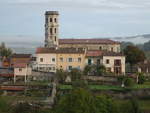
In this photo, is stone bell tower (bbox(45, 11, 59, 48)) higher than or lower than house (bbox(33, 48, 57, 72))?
higher

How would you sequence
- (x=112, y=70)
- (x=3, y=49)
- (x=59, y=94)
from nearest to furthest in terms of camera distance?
(x=59, y=94) → (x=112, y=70) → (x=3, y=49)

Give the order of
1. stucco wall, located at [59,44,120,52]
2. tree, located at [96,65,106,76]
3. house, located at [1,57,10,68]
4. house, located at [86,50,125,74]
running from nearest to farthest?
tree, located at [96,65,106,76] < house, located at [86,50,125,74] < house, located at [1,57,10,68] < stucco wall, located at [59,44,120,52]

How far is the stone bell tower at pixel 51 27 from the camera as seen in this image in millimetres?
50625

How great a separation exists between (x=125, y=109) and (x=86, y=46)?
1082 inches

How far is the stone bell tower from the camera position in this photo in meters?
50.6

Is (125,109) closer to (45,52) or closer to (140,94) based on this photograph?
(140,94)

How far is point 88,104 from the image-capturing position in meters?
22.2

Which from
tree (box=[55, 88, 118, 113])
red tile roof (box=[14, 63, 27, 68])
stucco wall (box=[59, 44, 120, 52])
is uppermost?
stucco wall (box=[59, 44, 120, 52])

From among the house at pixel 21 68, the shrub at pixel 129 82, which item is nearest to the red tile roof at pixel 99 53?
the house at pixel 21 68

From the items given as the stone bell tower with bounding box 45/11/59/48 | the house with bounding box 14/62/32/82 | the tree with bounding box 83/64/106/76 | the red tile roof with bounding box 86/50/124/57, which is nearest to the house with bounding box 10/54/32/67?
the house with bounding box 14/62/32/82

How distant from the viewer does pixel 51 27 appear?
50.8m

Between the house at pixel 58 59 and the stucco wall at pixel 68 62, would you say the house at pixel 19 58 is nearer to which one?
the house at pixel 58 59

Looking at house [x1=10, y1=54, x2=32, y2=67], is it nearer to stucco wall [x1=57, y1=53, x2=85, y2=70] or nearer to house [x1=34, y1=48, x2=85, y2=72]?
house [x1=34, y1=48, x2=85, y2=72]

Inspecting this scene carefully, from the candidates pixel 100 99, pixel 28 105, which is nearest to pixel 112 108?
pixel 100 99
